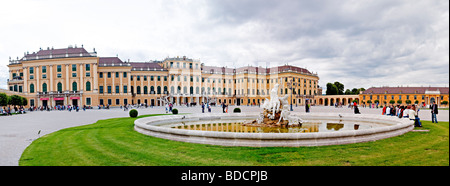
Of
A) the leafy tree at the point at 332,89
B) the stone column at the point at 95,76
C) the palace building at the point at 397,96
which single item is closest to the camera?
the stone column at the point at 95,76

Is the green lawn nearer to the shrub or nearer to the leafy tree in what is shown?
the shrub

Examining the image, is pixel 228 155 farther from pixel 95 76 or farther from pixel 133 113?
pixel 95 76

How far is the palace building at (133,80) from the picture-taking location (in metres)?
59.5

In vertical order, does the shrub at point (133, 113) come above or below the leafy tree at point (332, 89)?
below

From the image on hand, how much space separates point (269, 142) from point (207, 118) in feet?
39.4

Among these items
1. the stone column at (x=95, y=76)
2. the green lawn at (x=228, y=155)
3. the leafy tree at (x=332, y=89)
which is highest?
the stone column at (x=95, y=76)

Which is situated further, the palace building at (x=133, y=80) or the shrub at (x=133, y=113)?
the palace building at (x=133, y=80)

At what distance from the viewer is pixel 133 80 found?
70500 millimetres

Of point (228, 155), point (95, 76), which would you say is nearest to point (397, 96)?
point (95, 76)

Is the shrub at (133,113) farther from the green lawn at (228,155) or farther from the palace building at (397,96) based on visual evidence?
the palace building at (397,96)

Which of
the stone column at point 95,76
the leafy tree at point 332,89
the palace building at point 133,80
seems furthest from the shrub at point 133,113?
the leafy tree at point 332,89

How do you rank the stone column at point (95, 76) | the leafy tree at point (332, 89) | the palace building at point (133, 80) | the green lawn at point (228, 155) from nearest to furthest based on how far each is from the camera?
the green lawn at point (228, 155)
the palace building at point (133, 80)
the stone column at point (95, 76)
the leafy tree at point (332, 89)

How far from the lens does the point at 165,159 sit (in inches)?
267
